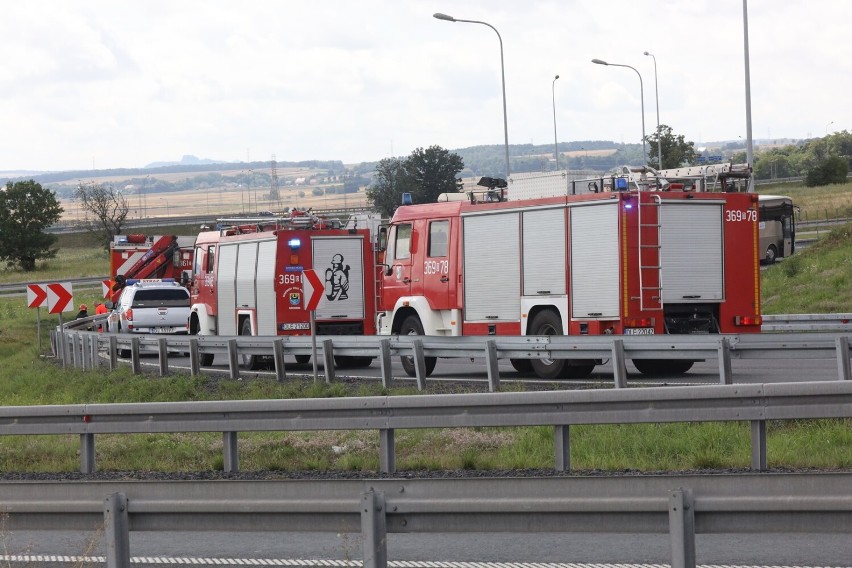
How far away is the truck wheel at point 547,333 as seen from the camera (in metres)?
20.1

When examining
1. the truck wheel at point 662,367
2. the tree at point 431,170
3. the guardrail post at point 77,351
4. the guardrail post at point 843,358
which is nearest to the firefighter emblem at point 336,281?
the guardrail post at point 77,351

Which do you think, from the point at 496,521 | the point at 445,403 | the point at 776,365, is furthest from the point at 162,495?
the point at 776,365

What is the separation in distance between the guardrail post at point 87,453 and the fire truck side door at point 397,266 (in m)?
11.4

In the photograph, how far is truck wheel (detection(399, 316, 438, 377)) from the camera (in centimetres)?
2219

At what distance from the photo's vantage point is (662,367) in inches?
814

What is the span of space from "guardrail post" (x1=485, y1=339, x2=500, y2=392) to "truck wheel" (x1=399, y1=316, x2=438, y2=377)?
11.0 ft

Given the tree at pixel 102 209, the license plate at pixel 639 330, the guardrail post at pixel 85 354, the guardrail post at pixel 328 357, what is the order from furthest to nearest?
1. the tree at pixel 102 209
2. the guardrail post at pixel 85 354
3. the guardrail post at pixel 328 357
4. the license plate at pixel 639 330

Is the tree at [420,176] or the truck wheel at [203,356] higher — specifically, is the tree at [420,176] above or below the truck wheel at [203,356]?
above

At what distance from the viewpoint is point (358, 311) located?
1053 inches

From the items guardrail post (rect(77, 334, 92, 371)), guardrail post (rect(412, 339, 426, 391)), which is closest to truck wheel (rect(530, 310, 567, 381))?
guardrail post (rect(412, 339, 426, 391))

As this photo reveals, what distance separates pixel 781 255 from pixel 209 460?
47903 mm

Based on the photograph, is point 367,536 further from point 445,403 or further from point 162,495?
point 445,403

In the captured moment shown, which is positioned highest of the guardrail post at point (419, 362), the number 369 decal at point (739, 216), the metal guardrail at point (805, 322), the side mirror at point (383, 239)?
the number 369 decal at point (739, 216)

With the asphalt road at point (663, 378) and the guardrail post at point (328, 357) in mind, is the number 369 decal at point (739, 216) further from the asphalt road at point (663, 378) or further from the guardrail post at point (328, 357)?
the guardrail post at point (328, 357)
